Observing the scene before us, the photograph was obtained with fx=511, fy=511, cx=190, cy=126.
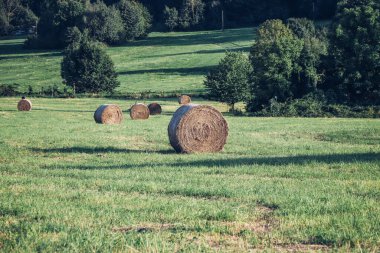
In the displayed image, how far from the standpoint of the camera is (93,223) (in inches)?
319

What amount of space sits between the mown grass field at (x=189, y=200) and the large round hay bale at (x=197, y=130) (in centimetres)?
111

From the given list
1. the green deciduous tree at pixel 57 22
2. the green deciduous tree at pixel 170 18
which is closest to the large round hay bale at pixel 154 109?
the green deciduous tree at pixel 57 22

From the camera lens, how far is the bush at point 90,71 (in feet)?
274

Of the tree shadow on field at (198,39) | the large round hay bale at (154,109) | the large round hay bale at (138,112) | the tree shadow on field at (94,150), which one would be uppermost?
the tree shadow on field at (198,39)

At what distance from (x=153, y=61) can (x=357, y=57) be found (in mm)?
63940

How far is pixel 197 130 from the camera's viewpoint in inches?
831

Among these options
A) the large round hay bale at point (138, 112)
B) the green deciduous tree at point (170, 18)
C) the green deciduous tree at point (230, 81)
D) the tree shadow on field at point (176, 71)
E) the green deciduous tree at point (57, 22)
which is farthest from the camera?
the green deciduous tree at point (170, 18)

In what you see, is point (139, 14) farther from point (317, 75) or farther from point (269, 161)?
point (269, 161)

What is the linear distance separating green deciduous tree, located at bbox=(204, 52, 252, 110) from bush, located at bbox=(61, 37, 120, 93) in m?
27.8

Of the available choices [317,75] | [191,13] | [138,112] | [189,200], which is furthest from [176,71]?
[189,200]

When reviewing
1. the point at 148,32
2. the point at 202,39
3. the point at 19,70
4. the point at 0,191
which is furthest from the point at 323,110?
the point at 148,32

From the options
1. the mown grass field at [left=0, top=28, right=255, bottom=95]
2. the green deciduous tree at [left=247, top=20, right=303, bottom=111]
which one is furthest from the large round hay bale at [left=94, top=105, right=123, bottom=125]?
the mown grass field at [left=0, top=28, right=255, bottom=95]

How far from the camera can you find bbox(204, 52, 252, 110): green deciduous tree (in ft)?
190

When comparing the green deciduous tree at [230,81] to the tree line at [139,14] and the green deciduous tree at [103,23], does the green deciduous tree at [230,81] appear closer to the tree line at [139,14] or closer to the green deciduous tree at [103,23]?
the green deciduous tree at [103,23]
